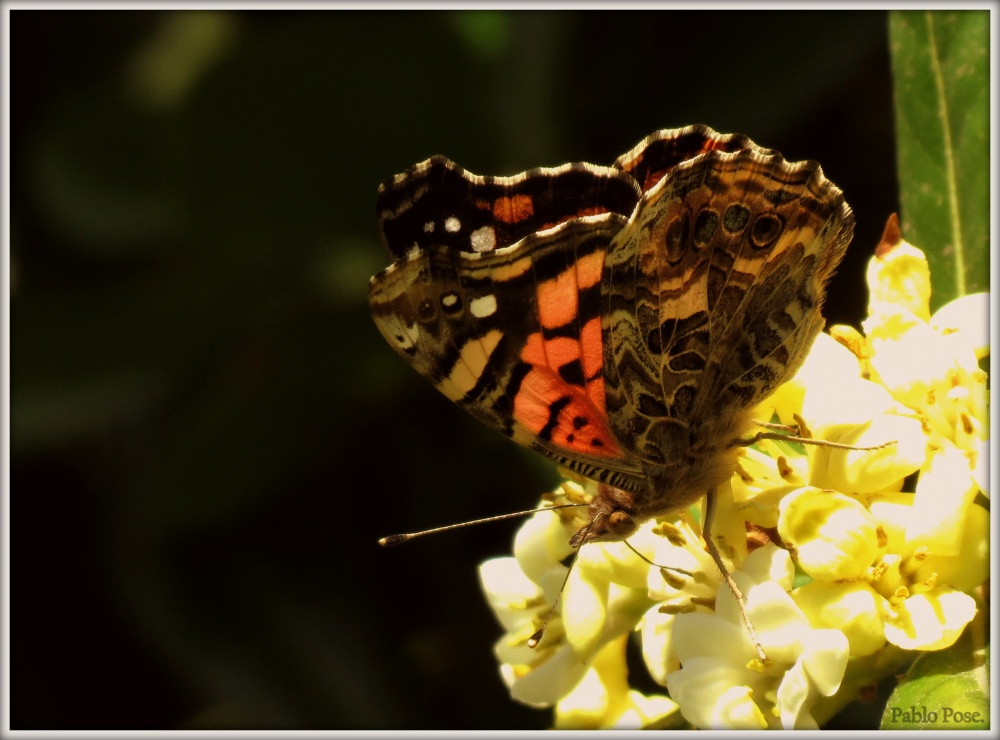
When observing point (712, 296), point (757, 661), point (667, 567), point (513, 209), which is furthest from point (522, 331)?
point (757, 661)

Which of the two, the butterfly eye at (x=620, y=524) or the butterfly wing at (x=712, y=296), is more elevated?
the butterfly wing at (x=712, y=296)

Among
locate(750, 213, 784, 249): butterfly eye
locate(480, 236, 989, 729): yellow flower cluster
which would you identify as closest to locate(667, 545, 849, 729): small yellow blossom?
locate(480, 236, 989, 729): yellow flower cluster

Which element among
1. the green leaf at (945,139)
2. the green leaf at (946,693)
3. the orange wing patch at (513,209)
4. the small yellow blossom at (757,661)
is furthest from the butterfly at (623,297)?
the green leaf at (945,139)

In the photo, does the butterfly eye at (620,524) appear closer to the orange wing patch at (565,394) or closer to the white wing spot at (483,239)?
the orange wing patch at (565,394)

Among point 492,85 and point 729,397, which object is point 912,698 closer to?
point 729,397

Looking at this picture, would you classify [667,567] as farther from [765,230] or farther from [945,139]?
[945,139]

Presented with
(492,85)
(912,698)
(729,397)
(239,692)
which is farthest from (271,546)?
(912,698)

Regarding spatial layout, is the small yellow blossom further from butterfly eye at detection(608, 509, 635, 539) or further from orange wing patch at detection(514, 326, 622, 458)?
orange wing patch at detection(514, 326, 622, 458)
